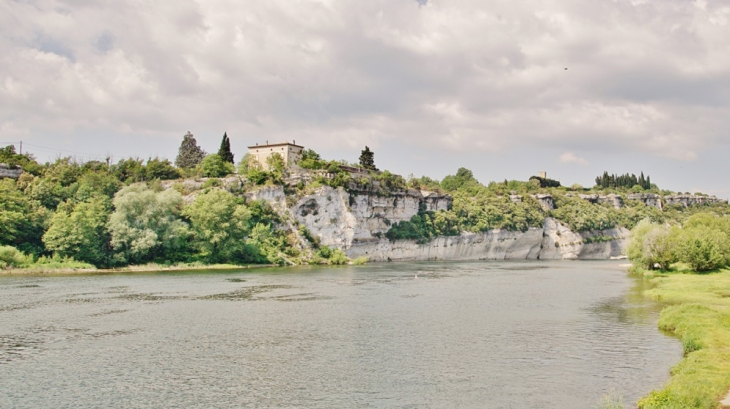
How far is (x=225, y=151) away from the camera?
339 ft

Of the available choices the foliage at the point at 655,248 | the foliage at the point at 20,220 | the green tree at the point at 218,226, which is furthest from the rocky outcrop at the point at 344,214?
the foliage at the point at 655,248

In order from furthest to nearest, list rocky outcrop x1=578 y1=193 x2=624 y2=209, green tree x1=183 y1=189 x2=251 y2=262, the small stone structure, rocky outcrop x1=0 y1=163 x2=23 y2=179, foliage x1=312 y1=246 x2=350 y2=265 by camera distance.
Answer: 1. rocky outcrop x1=578 y1=193 x2=624 y2=209
2. the small stone structure
3. foliage x1=312 y1=246 x2=350 y2=265
4. rocky outcrop x1=0 y1=163 x2=23 y2=179
5. green tree x1=183 y1=189 x2=251 y2=262

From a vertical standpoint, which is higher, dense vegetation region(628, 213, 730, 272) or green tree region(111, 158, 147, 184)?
green tree region(111, 158, 147, 184)

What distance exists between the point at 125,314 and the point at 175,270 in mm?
33998

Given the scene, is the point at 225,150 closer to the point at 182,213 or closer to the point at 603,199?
the point at 182,213

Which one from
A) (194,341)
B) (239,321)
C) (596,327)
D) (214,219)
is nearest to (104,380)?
(194,341)

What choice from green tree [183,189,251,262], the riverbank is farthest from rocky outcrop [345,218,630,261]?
the riverbank

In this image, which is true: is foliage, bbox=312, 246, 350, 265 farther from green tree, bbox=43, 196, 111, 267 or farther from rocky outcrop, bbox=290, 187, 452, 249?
green tree, bbox=43, 196, 111, 267

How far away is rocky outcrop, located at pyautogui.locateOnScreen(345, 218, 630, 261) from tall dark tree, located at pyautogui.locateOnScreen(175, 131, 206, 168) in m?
47.1

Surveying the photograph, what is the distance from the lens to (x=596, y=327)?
2959 centimetres

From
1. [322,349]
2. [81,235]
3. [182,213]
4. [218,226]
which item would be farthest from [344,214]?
[322,349]

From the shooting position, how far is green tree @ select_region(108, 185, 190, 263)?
65188mm

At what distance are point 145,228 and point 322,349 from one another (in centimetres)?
4944

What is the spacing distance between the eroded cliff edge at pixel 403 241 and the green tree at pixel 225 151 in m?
18.1
